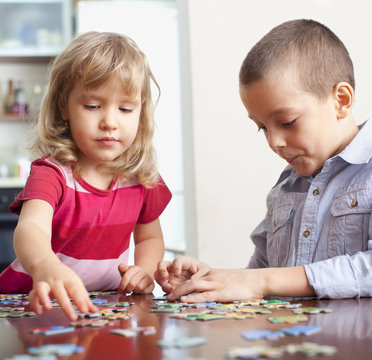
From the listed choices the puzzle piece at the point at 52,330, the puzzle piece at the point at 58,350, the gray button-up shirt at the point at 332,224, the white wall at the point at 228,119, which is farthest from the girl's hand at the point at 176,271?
the white wall at the point at 228,119

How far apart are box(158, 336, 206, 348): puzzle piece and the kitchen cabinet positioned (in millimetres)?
4918

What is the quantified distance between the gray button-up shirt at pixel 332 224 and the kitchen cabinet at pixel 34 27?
419 centimetres

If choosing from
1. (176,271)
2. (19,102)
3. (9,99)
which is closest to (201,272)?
(176,271)

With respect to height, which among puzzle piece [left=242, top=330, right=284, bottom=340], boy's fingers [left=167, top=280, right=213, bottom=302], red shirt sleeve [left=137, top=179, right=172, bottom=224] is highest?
red shirt sleeve [left=137, top=179, right=172, bottom=224]

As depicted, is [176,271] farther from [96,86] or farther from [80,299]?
[96,86]

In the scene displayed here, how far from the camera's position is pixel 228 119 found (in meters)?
2.51

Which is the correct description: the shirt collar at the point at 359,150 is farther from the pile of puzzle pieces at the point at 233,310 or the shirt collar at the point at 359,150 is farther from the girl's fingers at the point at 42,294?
the girl's fingers at the point at 42,294

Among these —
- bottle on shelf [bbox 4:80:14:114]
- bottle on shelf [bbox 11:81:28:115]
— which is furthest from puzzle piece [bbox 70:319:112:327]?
bottle on shelf [bbox 4:80:14:114]

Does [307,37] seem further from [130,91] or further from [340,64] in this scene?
[130,91]

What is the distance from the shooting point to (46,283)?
2.81 ft

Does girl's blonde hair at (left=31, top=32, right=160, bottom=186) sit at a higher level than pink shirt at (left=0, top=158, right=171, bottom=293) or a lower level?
higher

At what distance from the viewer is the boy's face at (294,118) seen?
130 cm

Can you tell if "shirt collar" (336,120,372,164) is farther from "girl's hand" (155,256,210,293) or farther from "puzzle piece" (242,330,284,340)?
"puzzle piece" (242,330,284,340)

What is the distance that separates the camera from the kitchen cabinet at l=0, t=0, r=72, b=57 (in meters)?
5.27
